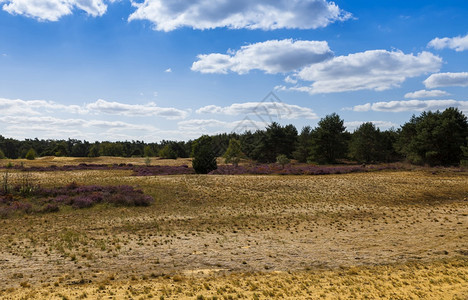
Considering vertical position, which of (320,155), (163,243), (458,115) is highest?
(458,115)

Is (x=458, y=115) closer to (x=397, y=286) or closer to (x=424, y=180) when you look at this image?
(x=424, y=180)

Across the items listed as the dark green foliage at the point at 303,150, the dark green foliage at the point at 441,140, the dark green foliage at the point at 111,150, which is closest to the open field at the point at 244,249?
the dark green foliage at the point at 441,140

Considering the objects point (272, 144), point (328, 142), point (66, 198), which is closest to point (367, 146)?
point (328, 142)

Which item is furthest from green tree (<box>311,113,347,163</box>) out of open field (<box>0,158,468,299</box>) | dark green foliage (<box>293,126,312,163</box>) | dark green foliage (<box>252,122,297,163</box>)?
open field (<box>0,158,468,299</box>)

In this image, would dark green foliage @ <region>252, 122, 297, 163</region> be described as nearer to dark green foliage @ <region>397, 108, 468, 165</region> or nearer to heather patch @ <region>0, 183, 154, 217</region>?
dark green foliage @ <region>397, 108, 468, 165</region>

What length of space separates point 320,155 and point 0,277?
72.3m

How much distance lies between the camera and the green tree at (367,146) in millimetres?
75875

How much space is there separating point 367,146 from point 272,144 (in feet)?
84.6

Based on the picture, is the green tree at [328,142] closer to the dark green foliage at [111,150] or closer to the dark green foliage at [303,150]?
the dark green foliage at [303,150]

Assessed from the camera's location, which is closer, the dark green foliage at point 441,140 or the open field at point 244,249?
the open field at point 244,249

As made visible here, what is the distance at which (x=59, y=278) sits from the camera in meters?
11.0

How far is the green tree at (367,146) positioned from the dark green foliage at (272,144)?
20.5 meters

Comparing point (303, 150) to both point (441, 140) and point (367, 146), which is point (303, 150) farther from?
point (441, 140)

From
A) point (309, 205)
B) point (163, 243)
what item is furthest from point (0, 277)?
point (309, 205)
